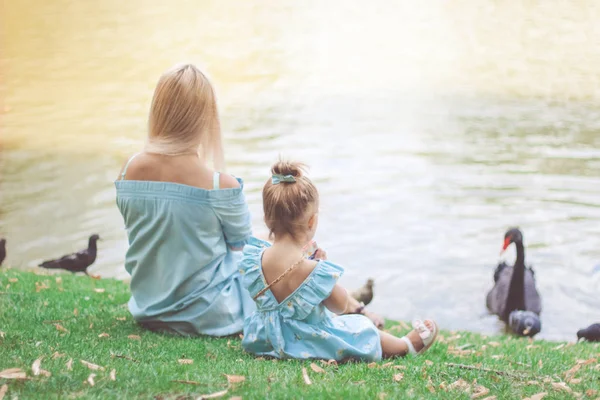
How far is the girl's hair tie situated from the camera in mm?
4059

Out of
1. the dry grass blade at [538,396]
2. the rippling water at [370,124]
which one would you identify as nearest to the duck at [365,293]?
the rippling water at [370,124]

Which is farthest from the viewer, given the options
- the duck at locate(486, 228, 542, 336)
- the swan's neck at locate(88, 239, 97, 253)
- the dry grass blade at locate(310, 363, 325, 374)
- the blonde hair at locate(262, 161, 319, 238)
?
the swan's neck at locate(88, 239, 97, 253)

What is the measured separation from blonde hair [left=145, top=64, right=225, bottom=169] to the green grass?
3.52 ft

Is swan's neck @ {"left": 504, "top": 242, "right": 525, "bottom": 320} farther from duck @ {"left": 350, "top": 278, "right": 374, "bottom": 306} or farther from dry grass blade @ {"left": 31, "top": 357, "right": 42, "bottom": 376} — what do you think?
dry grass blade @ {"left": 31, "top": 357, "right": 42, "bottom": 376}

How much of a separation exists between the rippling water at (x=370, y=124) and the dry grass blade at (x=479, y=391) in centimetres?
458

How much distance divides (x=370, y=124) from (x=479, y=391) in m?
12.0

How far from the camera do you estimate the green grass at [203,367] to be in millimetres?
3285

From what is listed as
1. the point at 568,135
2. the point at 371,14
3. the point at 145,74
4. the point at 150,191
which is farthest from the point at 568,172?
the point at 371,14

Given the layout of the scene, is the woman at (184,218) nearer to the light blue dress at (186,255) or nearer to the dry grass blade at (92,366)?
the light blue dress at (186,255)

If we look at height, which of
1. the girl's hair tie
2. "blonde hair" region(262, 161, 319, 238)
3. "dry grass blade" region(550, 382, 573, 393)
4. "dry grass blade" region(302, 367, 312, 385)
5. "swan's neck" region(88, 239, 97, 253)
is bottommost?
"swan's neck" region(88, 239, 97, 253)

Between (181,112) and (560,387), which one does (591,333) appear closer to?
(560,387)

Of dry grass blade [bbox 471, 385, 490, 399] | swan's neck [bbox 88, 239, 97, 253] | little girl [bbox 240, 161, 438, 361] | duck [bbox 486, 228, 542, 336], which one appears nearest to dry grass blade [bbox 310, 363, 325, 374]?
little girl [bbox 240, 161, 438, 361]

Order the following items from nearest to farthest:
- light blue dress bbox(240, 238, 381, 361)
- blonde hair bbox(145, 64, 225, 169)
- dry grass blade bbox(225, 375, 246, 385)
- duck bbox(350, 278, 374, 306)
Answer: dry grass blade bbox(225, 375, 246, 385), light blue dress bbox(240, 238, 381, 361), blonde hair bbox(145, 64, 225, 169), duck bbox(350, 278, 374, 306)

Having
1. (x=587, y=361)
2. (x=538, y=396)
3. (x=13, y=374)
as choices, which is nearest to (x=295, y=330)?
(x=538, y=396)
